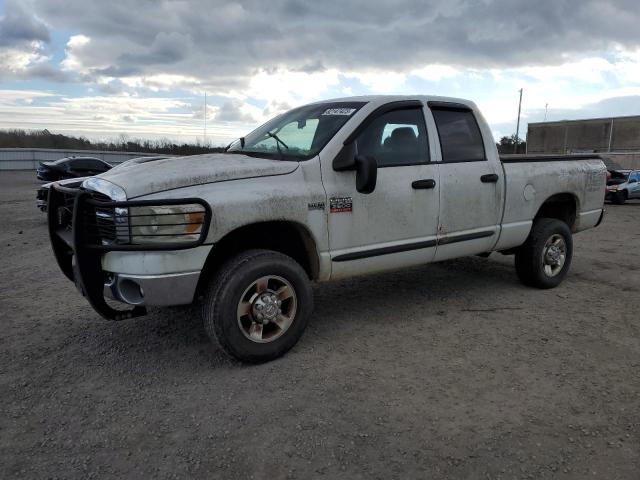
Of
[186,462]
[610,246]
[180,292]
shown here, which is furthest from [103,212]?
[610,246]

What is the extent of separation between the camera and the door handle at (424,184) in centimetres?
436

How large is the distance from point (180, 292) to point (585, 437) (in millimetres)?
2561

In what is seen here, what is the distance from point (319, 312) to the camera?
16.3 feet

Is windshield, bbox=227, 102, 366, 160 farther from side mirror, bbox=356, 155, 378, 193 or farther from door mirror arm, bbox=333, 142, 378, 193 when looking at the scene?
side mirror, bbox=356, 155, 378, 193

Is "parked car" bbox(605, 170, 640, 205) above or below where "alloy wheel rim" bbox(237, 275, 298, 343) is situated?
below

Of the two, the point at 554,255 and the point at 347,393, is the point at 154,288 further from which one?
the point at 554,255

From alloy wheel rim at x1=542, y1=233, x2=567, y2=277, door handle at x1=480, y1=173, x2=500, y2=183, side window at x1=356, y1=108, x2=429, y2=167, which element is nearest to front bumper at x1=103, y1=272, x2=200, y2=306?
side window at x1=356, y1=108, x2=429, y2=167

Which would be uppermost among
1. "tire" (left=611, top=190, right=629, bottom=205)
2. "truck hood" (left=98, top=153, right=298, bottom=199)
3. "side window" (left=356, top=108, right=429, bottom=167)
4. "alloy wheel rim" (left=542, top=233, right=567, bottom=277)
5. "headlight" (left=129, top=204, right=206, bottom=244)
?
"side window" (left=356, top=108, right=429, bottom=167)

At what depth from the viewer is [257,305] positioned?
3645mm

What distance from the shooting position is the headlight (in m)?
3.29

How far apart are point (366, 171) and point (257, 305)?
1271mm

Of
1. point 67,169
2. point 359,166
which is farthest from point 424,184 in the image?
point 67,169

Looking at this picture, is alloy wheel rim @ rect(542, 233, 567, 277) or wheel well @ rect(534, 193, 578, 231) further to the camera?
wheel well @ rect(534, 193, 578, 231)

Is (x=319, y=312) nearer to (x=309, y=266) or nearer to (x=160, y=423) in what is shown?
(x=309, y=266)
